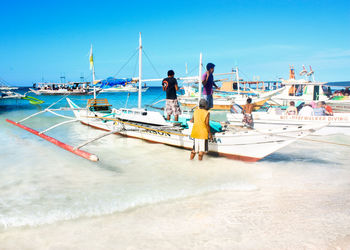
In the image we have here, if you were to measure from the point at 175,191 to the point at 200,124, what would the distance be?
225 centimetres

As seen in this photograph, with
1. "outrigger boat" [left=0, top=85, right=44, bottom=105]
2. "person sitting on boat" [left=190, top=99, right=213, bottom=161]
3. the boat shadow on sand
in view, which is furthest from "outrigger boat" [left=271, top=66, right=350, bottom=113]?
"outrigger boat" [left=0, top=85, right=44, bottom=105]

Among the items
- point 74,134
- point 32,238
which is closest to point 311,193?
point 32,238

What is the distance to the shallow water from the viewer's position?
4543mm

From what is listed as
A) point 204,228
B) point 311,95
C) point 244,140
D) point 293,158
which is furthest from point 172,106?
point 311,95

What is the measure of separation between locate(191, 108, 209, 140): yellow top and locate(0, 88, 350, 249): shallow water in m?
1.01

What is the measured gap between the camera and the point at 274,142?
755cm

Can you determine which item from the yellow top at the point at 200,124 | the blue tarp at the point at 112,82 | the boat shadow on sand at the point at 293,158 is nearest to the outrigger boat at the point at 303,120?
the boat shadow on sand at the point at 293,158

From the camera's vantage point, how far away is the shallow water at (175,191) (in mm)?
4543

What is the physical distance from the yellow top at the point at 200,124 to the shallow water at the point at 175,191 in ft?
3.30

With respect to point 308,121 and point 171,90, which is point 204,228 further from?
point 308,121

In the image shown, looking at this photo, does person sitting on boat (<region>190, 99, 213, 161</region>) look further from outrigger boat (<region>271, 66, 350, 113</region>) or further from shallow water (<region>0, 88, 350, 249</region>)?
outrigger boat (<region>271, 66, 350, 113</region>)

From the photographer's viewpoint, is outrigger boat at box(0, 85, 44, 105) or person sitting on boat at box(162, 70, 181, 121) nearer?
person sitting on boat at box(162, 70, 181, 121)

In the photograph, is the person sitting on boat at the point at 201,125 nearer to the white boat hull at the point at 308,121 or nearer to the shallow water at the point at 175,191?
the shallow water at the point at 175,191

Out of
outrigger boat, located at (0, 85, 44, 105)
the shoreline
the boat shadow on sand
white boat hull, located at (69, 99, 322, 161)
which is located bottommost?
the shoreline
